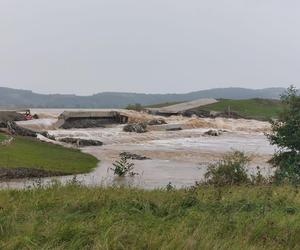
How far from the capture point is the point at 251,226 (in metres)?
7.59

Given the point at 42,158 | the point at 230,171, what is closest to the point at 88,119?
the point at 42,158

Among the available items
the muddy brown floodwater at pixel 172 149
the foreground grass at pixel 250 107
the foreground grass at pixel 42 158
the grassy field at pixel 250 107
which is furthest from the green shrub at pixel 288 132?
the foreground grass at pixel 250 107

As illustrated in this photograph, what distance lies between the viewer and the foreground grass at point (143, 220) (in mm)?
6367

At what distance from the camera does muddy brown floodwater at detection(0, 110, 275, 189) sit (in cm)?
2611

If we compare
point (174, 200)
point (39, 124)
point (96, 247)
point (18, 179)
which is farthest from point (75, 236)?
point (39, 124)

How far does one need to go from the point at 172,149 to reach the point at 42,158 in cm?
1624

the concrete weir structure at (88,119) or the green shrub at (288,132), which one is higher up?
the green shrub at (288,132)

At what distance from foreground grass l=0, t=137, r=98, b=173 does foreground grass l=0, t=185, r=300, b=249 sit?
693 inches

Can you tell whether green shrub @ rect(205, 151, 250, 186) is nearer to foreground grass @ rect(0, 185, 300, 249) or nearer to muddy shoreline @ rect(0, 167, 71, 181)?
foreground grass @ rect(0, 185, 300, 249)

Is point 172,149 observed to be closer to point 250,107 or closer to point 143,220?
point 143,220

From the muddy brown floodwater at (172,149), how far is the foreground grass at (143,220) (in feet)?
27.9

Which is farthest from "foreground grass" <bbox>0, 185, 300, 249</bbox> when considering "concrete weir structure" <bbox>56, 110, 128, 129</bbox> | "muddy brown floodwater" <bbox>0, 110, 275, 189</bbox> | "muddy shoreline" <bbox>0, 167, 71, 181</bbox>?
"concrete weir structure" <bbox>56, 110, 128, 129</bbox>

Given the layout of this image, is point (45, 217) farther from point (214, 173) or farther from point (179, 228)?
point (214, 173)

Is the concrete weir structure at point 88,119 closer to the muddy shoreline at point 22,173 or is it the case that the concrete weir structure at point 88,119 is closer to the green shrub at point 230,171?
the muddy shoreline at point 22,173
